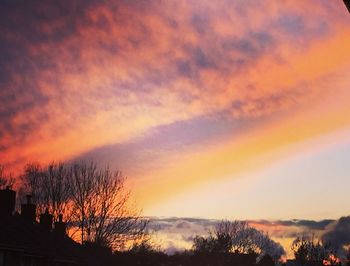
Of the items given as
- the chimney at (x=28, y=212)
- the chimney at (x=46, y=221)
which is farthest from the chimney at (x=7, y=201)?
the chimney at (x=46, y=221)

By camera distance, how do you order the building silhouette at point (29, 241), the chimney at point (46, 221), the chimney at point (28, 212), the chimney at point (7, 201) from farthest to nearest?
the chimney at point (46, 221) < the chimney at point (28, 212) < the chimney at point (7, 201) < the building silhouette at point (29, 241)

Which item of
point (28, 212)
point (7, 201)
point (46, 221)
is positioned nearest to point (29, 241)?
point (7, 201)

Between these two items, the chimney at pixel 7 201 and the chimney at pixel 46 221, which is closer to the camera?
the chimney at pixel 7 201

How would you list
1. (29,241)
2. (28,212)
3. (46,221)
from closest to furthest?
(29,241) → (28,212) → (46,221)

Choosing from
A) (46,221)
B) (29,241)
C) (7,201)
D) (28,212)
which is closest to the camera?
(29,241)

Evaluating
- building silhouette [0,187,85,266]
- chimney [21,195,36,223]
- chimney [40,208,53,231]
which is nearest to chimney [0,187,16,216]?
building silhouette [0,187,85,266]

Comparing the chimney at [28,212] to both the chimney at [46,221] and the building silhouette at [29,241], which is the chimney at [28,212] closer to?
the building silhouette at [29,241]

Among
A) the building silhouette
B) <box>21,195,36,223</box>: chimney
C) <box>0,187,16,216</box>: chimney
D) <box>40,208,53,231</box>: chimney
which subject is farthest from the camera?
<box>40,208,53,231</box>: chimney

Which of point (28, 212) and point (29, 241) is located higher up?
point (28, 212)

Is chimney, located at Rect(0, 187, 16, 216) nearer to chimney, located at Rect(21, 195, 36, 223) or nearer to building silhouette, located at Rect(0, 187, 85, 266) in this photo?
building silhouette, located at Rect(0, 187, 85, 266)

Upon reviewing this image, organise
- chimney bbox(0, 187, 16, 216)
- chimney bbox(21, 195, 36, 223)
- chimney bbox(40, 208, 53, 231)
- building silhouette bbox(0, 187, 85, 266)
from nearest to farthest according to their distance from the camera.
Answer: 1. building silhouette bbox(0, 187, 85, 266)
2. chimney bbox(0, 187, 16, 216)
3. chimney bbox(21, 195, 36, 223)
4. chimney bbox(40, 208, 53, 231)

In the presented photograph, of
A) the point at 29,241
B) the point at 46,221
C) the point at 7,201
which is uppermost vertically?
the point at 7,201

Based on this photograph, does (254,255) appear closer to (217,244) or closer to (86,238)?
(217,244)

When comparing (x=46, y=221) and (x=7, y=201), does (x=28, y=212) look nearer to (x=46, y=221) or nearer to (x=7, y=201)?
(x=46, y=221)
